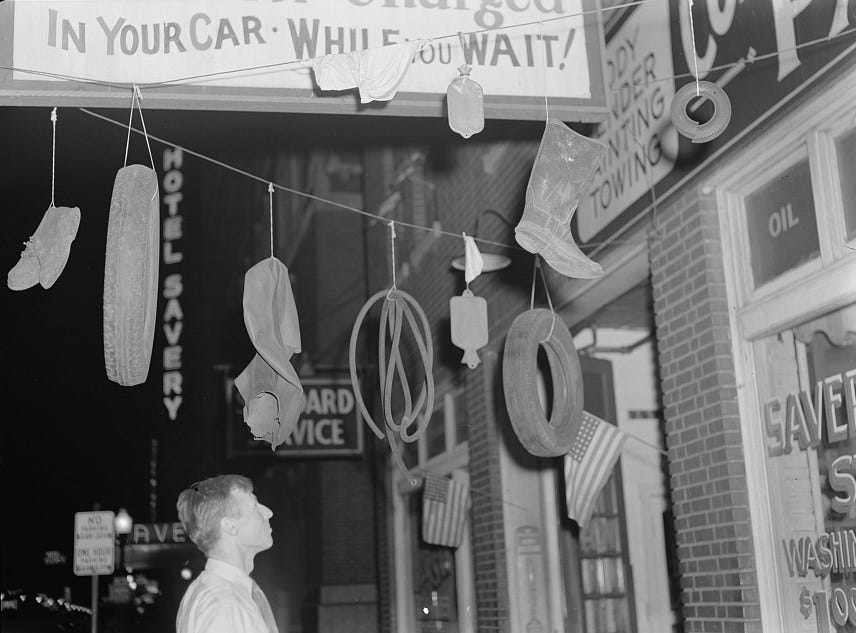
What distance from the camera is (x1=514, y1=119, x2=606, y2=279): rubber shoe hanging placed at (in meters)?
4.20

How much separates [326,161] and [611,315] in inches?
478

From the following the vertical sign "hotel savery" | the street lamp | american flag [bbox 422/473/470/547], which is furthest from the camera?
the street lamp

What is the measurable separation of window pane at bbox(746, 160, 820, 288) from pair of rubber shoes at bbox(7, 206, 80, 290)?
3.66 meters

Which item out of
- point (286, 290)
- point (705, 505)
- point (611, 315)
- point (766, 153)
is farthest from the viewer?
point (611, 315)

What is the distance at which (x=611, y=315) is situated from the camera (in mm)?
8828

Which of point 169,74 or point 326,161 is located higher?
point 326,161

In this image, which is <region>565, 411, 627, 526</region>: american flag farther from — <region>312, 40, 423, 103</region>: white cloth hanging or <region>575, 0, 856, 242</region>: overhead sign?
<region>312, 40, 423, 103</region>: white cloth hanging

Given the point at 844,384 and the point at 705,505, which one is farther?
the point at 705,505

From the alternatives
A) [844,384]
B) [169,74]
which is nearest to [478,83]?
[169,74]

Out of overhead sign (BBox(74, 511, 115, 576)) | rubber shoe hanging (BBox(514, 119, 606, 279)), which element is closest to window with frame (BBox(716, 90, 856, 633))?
rubber shoe hanging (BBox(514, 119, 606, 279))

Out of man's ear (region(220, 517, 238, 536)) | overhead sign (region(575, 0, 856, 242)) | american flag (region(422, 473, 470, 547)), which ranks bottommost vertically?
man's ear (region(220, 517, 238, 536))

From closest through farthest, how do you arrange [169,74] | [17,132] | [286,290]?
1. [169,74]
2. [286,290]
3. [17,132]

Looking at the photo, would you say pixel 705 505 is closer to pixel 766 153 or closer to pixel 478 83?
pixel 766 153

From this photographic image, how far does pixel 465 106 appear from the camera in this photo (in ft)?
13.1
